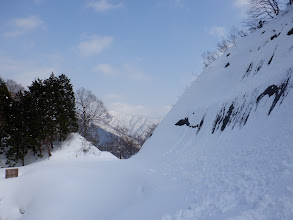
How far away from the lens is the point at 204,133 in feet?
36.8

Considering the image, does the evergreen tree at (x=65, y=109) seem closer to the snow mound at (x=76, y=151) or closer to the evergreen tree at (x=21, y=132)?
the snow mound at (x=76, y=151)

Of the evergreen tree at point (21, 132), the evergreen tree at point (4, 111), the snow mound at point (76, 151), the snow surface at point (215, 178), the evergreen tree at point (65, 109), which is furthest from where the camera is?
the evergreen tree at point (65, 109)

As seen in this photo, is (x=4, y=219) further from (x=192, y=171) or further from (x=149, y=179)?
(x=192, y=171)

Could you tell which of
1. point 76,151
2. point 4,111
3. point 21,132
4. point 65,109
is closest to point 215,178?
point 76,151

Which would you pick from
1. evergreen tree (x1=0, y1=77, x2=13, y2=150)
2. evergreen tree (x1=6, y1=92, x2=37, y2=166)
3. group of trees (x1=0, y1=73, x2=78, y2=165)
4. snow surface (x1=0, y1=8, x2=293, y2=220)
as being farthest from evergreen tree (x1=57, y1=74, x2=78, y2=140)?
snow surface (x1=0, y1=8, x2=293, y2=220)

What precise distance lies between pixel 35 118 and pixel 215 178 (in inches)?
833

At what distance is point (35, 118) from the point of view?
67.0ft

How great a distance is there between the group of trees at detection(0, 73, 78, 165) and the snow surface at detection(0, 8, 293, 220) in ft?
33.5

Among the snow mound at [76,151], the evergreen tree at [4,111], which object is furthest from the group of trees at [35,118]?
the snow mound at [76,151]

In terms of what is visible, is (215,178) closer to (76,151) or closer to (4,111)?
(76,151)

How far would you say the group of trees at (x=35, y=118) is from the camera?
19250 millimetres

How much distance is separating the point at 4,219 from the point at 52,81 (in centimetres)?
1861

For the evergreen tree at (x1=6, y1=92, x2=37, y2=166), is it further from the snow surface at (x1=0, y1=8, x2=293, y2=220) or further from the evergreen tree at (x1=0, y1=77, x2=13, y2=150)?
the snow surface at (x1=0, y1=8, x2=293, y2=220)

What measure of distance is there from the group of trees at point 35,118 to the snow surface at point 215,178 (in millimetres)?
10201
